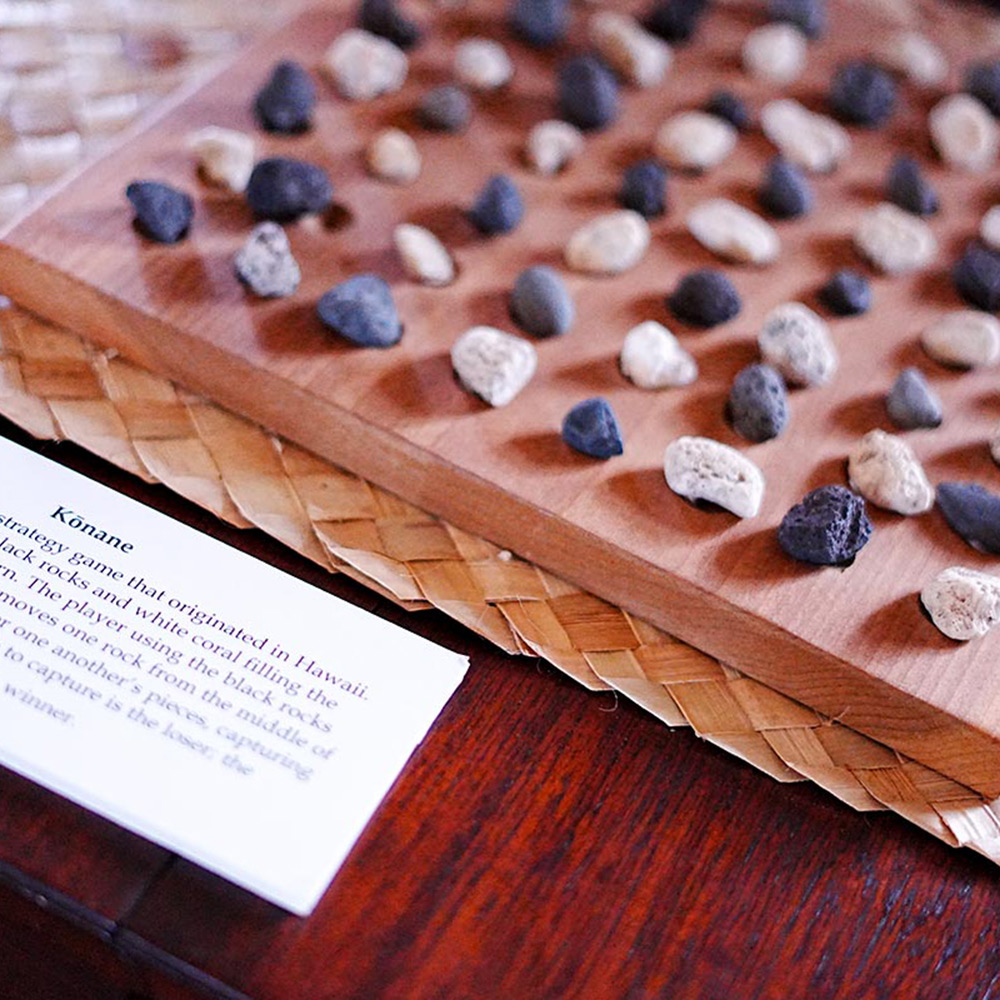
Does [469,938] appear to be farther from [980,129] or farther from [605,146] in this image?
[980,129]

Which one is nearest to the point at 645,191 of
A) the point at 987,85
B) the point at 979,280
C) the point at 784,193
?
the point at 784,193

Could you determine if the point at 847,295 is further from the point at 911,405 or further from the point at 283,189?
the point at 283,189

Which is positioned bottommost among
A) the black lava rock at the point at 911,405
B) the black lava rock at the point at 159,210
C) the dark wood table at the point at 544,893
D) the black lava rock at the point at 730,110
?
the dark wood table at the point at 544,893

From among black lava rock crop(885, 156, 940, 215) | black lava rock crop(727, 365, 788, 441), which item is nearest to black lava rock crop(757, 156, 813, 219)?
black lava rock crop(885, 156, 940, 215)

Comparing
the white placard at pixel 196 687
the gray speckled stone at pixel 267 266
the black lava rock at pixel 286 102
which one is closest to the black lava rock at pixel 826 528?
the white placard at pixel 196 687

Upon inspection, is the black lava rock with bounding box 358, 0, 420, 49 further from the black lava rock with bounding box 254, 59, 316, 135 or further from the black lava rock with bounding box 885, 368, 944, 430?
the black lava rock with bounding box 885, 368, 944, 430

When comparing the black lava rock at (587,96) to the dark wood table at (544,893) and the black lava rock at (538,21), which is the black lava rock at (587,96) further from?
the dark wood table at (544,893)
